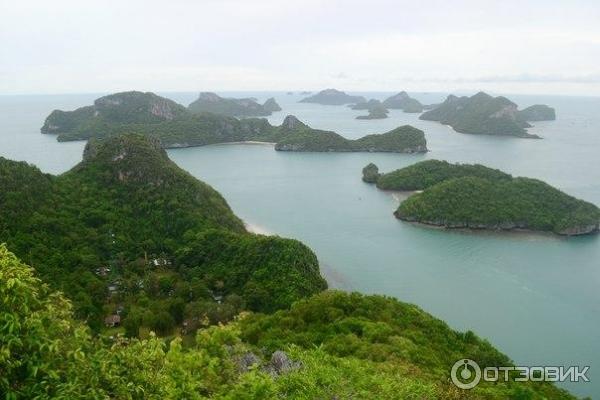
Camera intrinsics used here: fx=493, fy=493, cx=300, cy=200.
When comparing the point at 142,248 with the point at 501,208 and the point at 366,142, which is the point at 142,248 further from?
the point at 366,142

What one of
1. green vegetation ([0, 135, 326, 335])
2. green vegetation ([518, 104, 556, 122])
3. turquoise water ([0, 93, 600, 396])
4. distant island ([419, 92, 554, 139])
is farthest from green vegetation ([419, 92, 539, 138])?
green vegetation ([0, 135, 326, 335])

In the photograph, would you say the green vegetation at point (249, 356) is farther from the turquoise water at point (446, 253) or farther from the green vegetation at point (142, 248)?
the turquoise water at point (446, 253)

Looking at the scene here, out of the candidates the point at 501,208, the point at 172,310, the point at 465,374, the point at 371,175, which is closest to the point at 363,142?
the point at 371,175

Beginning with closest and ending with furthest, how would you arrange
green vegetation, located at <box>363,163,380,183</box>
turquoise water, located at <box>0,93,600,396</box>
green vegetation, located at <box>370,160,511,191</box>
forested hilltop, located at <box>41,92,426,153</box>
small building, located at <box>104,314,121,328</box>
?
1. small building, located at <box>104,314,121,328</box>
2. turquoise water, located at <box>0,93,600,396</box>
3. green vegetation, located at <box>370,160,511,191</box>
4. green vegetation, located at <box>363,163,380,183</box>
5. forested hilltop, located at <box>41,92,426,153</box>

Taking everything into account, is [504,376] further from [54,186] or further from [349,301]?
[54,186]

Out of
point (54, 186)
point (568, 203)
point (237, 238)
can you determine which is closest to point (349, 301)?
point (237, 238)

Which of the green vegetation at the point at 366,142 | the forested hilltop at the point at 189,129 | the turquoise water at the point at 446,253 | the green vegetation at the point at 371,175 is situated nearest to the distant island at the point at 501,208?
the turquoise water at the point at 446,253

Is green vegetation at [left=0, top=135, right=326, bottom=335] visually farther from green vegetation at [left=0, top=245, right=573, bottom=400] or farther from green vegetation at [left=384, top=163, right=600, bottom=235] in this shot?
green vegetation at [left=384, top=163, right=600, bottom=235]
